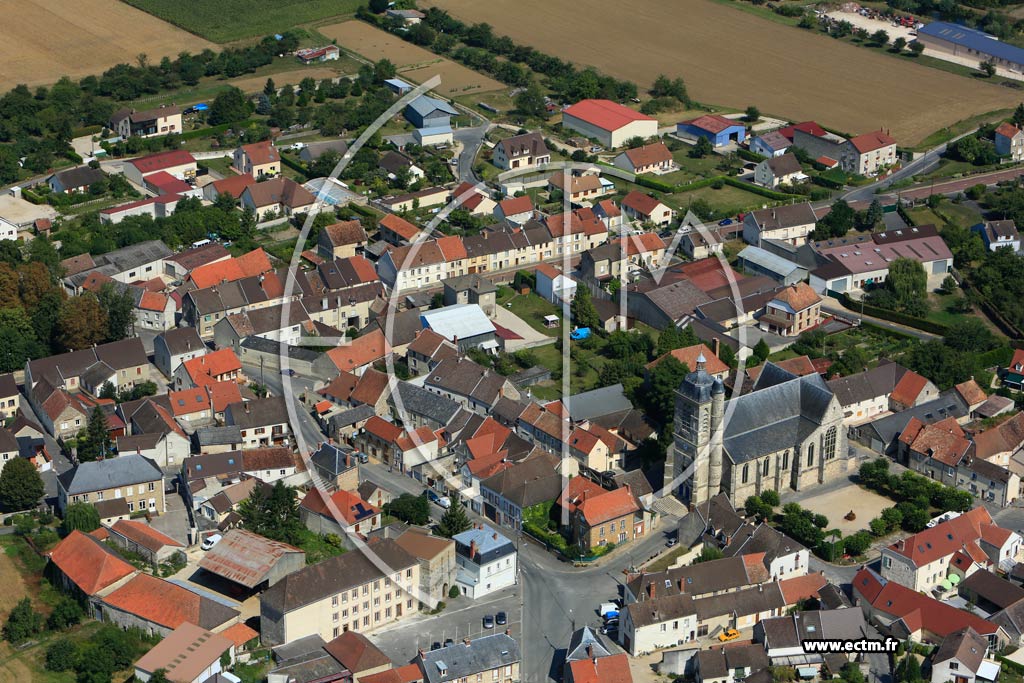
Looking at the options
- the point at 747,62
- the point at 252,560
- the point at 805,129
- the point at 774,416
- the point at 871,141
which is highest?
the point at 871,141

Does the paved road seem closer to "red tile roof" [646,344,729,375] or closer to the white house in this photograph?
"red tile roof" [646,344,729,375]

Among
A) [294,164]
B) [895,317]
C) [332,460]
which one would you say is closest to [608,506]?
[332,460]

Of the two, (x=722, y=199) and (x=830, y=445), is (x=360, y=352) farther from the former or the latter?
(x=722, y=199)

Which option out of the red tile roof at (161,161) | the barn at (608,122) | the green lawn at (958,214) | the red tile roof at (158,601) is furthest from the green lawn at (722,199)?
the red tile roof at (158,601)

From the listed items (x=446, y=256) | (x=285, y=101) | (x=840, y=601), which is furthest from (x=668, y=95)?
(x=840, y=601)

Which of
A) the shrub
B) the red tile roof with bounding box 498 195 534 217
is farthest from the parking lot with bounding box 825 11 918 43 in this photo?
the shrub
